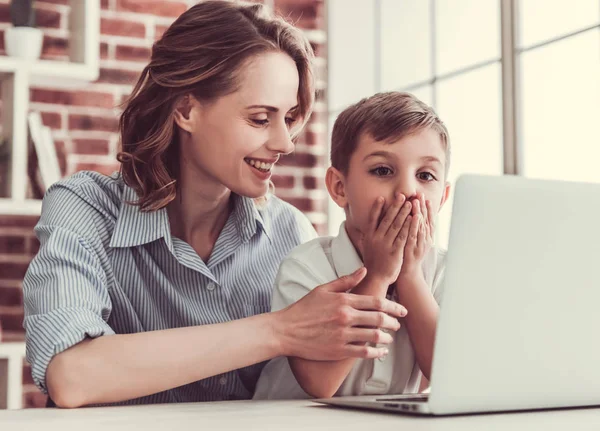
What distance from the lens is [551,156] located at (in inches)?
87.4

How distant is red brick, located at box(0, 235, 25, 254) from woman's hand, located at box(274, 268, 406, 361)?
68.4 inches

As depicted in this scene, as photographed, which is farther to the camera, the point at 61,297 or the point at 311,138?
the point at 311,138

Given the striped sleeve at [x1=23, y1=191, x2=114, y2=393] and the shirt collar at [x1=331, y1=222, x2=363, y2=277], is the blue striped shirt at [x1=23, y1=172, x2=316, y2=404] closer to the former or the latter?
the striped sleeve at [x1=23, y1=191, x2=114, y2=393]

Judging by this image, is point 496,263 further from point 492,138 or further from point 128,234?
point 492,138

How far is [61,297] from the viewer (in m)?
1.22

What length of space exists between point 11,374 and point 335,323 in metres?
1.61

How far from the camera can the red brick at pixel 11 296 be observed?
264 centimetres

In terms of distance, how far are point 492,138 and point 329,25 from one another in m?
1.03

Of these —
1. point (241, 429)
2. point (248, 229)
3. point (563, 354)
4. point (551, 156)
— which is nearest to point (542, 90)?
Answer: point (551, 156)

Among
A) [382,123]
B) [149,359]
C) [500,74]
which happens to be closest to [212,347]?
[149,359]

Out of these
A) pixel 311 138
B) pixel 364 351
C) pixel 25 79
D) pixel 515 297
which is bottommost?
pixel 364 351

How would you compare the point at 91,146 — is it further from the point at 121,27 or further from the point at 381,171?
the point at 381,171

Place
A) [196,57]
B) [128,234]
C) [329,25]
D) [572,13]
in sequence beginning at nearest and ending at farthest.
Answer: [128,234] → [196,57] → [572,13] → [329,25]

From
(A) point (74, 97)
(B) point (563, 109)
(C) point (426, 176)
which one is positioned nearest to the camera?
(C) point (426, 176)
